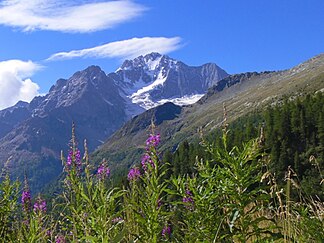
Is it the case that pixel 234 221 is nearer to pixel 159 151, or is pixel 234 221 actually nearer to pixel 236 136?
pixel 159 151

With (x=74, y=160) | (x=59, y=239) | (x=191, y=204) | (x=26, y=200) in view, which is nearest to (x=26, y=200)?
(x=26, y=200)

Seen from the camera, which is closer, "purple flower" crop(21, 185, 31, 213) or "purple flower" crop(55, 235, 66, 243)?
"purple flower" crop(55, 235, 66, 243)

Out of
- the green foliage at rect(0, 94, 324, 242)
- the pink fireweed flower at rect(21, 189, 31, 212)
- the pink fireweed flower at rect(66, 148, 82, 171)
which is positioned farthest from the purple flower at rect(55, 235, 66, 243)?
the pink fireweed flower at rect(21, 189, 31, 212)

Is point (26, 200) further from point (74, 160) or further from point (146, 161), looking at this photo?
point (146, 161)

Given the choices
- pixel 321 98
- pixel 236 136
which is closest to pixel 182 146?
pixel 236 136

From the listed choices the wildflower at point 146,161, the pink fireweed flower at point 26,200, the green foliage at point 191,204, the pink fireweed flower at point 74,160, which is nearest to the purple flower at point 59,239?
the green foliage at point 191,204

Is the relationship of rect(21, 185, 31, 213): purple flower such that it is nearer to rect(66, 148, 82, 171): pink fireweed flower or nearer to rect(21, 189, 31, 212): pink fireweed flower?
rect(21, 189, 31, 212): pink fireweed flower

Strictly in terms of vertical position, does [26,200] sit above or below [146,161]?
below

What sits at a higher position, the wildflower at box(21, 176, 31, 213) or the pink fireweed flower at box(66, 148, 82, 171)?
the pink fireweed flower at box(66, 148, 82, 171)

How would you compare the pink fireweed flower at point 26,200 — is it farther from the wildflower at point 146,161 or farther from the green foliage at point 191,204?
the wildflower at point 146,161

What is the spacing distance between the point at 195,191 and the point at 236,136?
94402mm

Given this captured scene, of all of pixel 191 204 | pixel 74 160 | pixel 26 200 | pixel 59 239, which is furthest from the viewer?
pixel 26 200

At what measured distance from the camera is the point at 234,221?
3.15 metres

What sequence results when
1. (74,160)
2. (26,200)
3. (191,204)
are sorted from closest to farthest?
(191,204) → (74,160) → (26,200)
